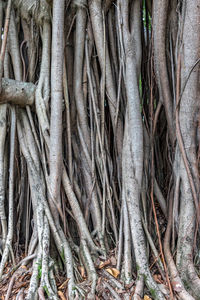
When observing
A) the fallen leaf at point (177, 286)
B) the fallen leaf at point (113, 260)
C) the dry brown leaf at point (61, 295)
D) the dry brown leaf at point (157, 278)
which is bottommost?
the dry brown leaf at point (61, 295)

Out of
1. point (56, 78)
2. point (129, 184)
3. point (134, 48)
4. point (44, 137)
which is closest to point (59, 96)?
point (56, 78)

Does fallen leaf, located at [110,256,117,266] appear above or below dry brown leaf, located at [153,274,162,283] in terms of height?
above

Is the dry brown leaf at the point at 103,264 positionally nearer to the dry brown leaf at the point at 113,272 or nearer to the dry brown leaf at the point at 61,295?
the dry brown leaf at the point at 113,272

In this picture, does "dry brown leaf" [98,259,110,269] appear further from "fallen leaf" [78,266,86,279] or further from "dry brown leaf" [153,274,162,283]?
"dry brown leaf" [153,274,162,283]

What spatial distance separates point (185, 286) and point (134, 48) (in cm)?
182

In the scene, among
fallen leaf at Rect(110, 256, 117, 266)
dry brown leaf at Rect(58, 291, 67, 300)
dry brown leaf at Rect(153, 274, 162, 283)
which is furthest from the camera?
fallen leaf at Rect(110, 256, 117, 266)

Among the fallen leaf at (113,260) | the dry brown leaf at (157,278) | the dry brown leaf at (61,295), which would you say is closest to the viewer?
the dry brown leaf at (61,295)

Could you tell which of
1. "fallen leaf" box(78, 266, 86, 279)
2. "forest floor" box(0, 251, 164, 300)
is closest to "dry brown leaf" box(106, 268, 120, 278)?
"forest floor" box(0, 251, 164, 300)

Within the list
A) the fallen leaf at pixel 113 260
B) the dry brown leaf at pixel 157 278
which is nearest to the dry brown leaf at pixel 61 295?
the fallen leaf at pixel 113 260

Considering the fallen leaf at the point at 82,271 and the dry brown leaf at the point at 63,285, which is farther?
the fallen leaf at the point at 82,271

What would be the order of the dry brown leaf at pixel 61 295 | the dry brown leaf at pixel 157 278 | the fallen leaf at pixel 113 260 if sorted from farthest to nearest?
the fallen leaf at pixel 113 260 → the dry brown leaf at pixel 157 278 → the dry brown leaf at pixel 61 295

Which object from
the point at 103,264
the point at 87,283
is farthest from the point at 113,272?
the point at 87,283

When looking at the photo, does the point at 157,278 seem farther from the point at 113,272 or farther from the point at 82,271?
the point at 82,271

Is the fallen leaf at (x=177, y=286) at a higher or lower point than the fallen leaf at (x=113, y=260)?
lower
